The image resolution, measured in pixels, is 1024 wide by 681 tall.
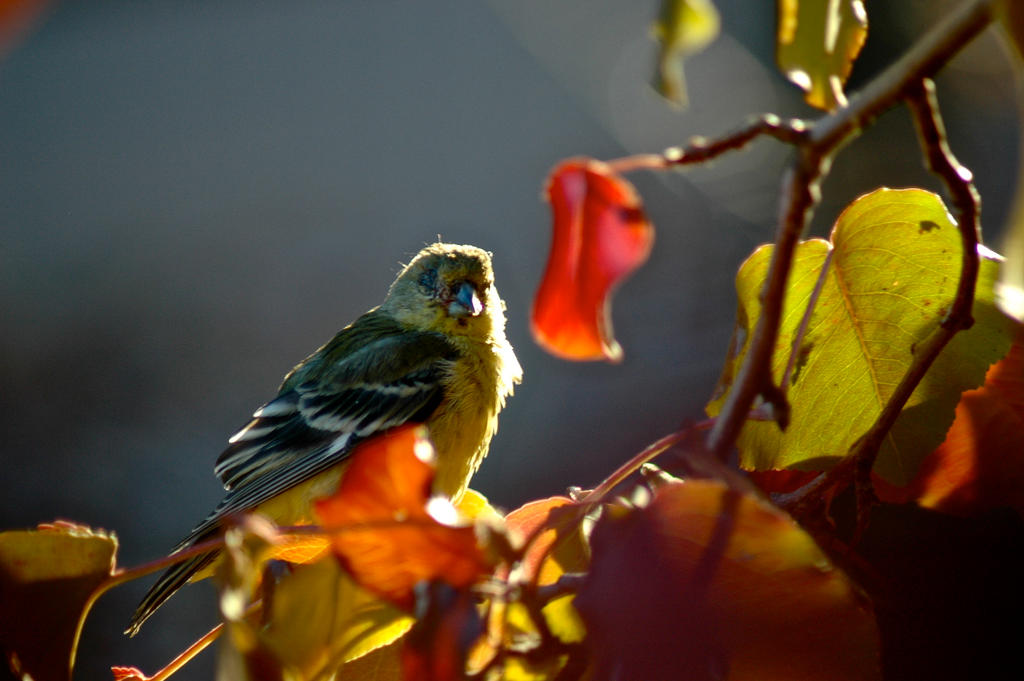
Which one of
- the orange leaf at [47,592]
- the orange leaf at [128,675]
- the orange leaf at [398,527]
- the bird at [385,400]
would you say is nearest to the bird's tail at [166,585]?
the bird at [385,400]

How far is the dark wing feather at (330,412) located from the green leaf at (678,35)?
56.8 inches

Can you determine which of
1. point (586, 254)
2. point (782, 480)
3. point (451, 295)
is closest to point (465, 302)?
point (451, 295)

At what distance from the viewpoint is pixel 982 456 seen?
59 cm

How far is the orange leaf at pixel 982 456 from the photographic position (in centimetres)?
58

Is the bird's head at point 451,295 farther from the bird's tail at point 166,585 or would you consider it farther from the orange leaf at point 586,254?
the orange leaf at point 586,254

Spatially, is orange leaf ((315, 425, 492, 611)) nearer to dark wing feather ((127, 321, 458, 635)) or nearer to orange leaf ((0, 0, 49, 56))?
orange leaf ((0, 0, 49, 56))

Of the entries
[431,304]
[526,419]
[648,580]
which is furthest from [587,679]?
[526,419]

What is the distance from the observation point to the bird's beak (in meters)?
2.05

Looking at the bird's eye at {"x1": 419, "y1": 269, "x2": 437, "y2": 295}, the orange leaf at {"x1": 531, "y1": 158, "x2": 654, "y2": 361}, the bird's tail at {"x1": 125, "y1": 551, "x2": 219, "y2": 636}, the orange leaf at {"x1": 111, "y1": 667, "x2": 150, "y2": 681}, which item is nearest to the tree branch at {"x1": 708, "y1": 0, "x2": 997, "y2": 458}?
the orange leaf at {"x1": 531, "y1": 158, "x2": 654, "y2": 361}

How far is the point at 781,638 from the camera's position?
1.37 feet

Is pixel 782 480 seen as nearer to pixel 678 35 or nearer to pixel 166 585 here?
pixel 678 35

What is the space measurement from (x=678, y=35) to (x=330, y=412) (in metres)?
1.68

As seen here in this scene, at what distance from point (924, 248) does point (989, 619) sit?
20 centimetres

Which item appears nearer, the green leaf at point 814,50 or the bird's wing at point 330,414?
the green leaf at point 814,50
